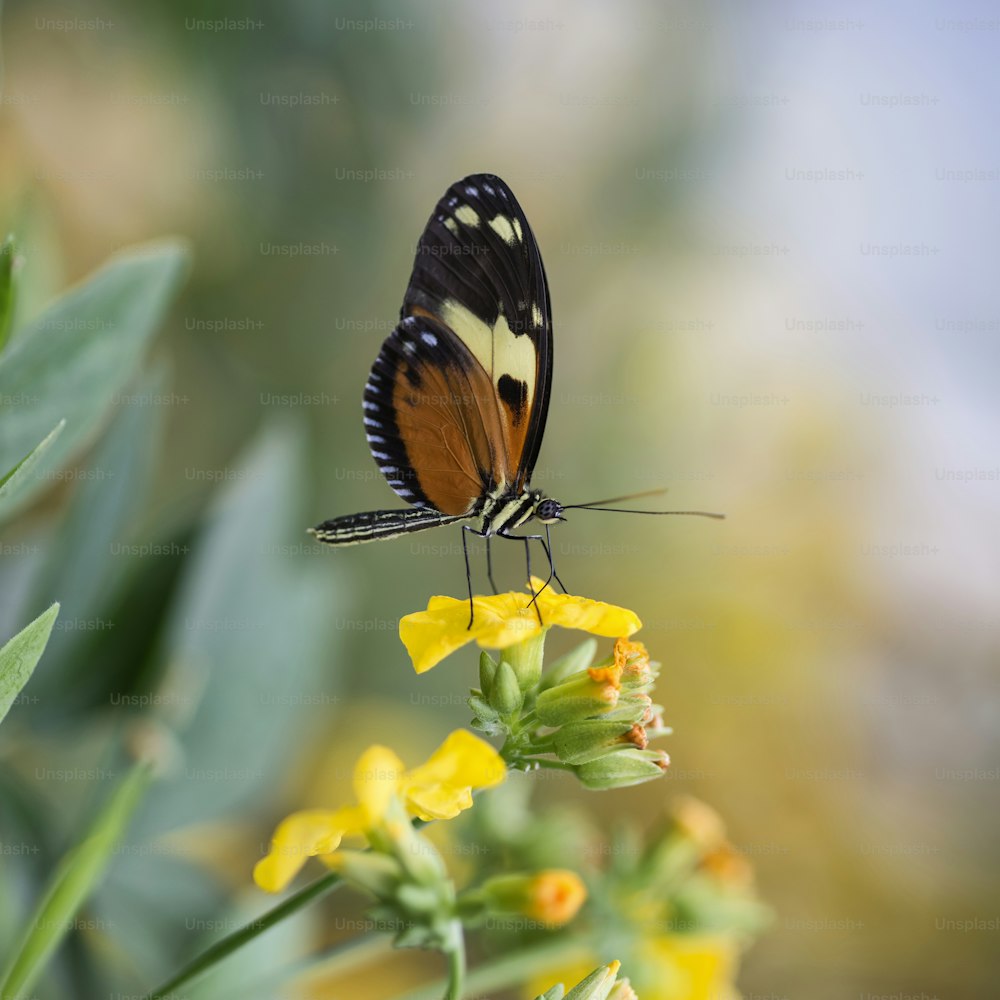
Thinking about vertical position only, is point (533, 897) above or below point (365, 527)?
below

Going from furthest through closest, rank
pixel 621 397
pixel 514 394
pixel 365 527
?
pixel 621 397
pixel 514 394
pixel 365 527

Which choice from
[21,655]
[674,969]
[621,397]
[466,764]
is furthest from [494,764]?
[621,397]

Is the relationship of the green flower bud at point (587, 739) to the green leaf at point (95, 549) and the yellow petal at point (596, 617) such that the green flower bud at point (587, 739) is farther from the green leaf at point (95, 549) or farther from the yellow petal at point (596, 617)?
the green leaf at point (95, 549)

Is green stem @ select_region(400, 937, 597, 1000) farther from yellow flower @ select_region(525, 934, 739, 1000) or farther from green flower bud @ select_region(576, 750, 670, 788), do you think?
green flower bud @ select_region(576, 750, 670, 788)

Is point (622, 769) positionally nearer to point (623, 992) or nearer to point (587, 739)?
point (587, 739)

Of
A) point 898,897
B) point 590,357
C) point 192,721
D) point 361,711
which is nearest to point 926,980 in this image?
point 898,897

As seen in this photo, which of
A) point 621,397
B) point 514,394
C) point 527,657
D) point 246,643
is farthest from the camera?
point 621,397

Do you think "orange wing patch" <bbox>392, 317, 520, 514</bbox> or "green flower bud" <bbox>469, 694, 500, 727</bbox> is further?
"orange wing patch" <bbox>392, 317, 520, 514</bbox>

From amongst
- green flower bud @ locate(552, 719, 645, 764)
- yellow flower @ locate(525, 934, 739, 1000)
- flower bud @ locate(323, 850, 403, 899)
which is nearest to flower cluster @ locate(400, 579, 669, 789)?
green flower bud @ locate(552, 719, 645, 764)
